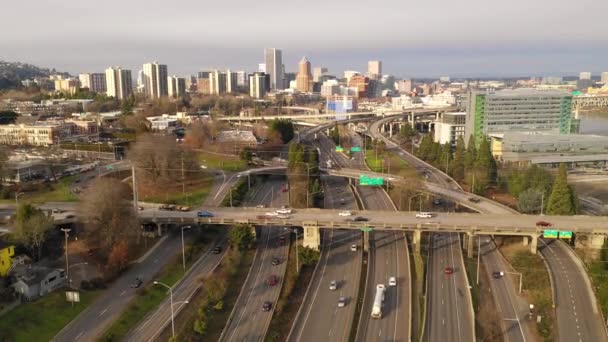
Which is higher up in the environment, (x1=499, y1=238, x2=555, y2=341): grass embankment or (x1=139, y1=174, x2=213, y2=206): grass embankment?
(x1=139, y1=174, x2=213, y2=206): grass embankment

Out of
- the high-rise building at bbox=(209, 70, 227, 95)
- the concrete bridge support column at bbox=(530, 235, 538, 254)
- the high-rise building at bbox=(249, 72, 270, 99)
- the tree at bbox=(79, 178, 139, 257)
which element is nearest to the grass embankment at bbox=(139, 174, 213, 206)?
the tree at bbox=(79, 178, 139, 257)

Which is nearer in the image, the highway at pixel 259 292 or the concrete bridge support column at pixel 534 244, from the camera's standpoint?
the highway at pixel 259 292

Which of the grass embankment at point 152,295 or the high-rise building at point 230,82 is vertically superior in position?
the high-rise building at point 230,82

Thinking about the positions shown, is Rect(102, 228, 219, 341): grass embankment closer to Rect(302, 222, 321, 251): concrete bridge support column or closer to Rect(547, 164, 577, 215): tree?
Rect(302, 222, 321, 251): concrete bridge support column

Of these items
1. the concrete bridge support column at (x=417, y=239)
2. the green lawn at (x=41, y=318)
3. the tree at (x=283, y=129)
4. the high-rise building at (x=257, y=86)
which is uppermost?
the high-rise building at (x=257, y=86)

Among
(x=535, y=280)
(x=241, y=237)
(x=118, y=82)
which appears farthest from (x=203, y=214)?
(x=118, y=82)

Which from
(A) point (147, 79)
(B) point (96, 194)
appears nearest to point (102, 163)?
(B) point (96, 194)

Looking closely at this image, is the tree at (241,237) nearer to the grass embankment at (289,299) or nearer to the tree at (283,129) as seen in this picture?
the grass embankment at (289,299)

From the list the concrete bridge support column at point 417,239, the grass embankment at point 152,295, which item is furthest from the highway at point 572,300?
the grass embankment at point 152,295
